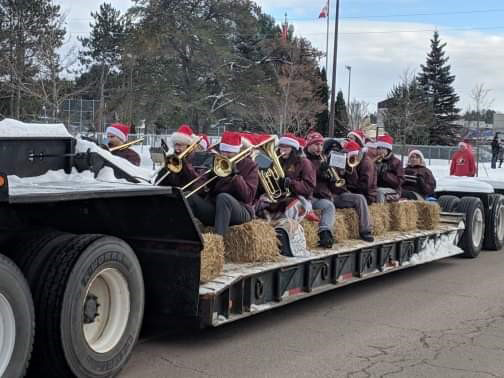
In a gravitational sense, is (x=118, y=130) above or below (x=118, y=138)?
above

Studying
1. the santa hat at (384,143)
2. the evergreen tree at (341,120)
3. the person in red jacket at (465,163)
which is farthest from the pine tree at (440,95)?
the santa hat at (384,143)

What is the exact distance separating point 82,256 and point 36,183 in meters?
0.66

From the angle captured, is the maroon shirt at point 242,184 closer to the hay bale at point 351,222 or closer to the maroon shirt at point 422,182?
the hay bale at point 351,222

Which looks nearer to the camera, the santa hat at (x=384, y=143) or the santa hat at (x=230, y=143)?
the santa hat at (x=230, y=143)

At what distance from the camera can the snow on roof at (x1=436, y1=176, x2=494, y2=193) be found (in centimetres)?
1230

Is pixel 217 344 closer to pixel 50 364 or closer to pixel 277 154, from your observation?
pixel 50 364

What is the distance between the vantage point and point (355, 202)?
907 cm

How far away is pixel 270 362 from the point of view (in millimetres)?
5680

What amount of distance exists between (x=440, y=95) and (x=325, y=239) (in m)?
49.4

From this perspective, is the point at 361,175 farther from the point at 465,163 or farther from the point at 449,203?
the point at 465,163

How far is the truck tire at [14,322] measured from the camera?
4098 millimetres

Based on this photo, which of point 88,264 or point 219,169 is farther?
point 219,169

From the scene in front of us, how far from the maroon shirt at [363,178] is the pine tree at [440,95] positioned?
4505 centimetres

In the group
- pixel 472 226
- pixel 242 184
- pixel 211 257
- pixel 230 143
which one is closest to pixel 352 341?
pixel 211 257
